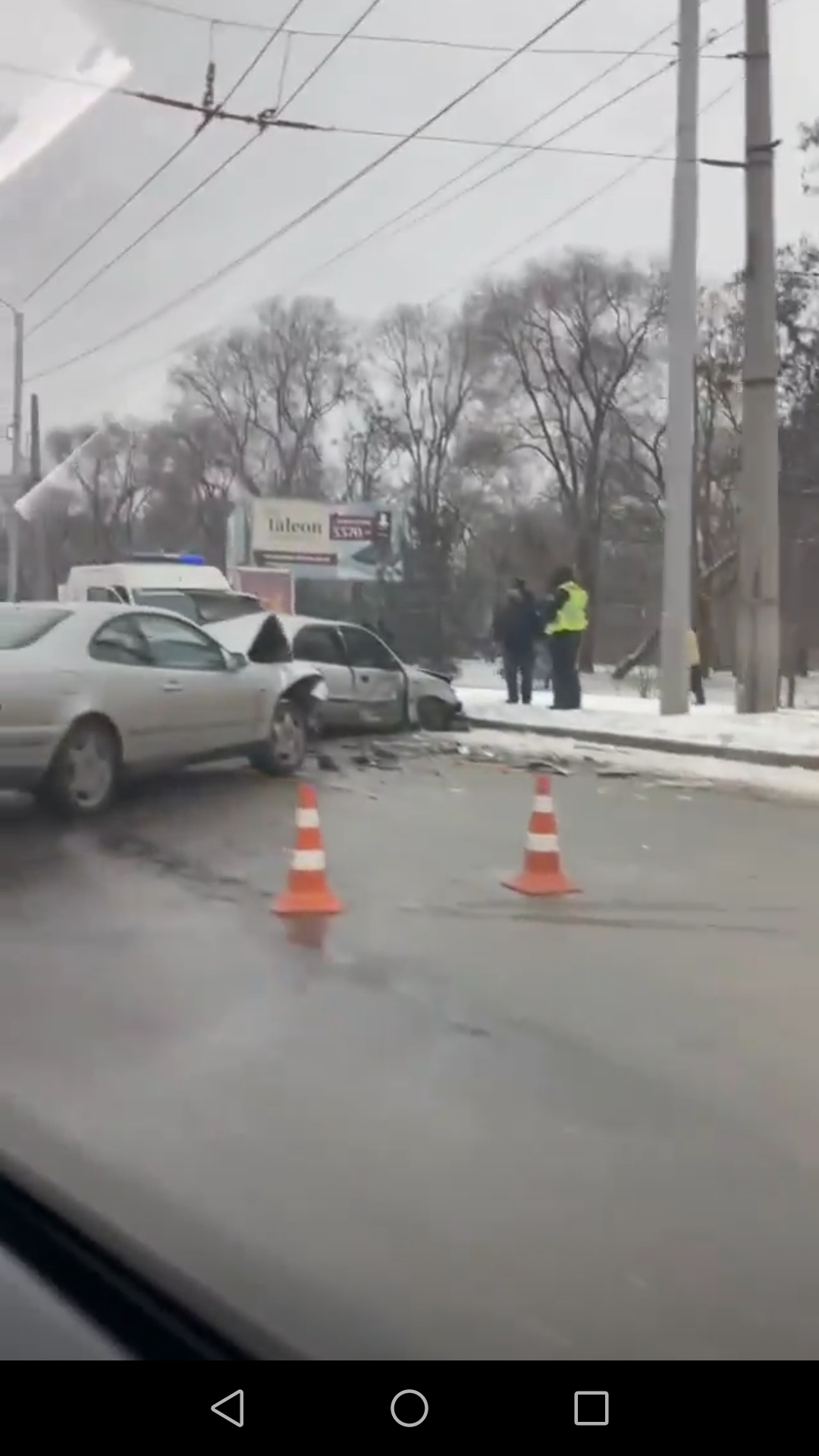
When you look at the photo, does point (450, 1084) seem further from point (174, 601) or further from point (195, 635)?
point (174, 601)

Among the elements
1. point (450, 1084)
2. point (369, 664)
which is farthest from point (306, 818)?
point (369, 664)

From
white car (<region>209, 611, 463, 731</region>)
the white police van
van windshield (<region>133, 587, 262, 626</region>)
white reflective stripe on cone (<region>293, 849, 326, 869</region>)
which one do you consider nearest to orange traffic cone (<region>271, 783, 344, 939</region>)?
white reflective stripe on cone (<region>293, 849, 326, 869</region>)

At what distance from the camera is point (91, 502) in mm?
49188

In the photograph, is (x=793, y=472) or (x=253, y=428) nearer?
(x=793, y=472)

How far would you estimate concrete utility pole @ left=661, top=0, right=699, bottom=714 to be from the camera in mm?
19219

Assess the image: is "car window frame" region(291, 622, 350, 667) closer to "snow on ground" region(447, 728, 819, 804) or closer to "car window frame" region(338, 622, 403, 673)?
"car window frame" region(338, 622, 403, 673)

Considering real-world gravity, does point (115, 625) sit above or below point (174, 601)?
below

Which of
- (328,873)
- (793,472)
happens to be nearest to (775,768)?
(328,873)

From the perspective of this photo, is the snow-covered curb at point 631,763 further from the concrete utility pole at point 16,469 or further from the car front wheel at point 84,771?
the concrete utility pole at point 16,469

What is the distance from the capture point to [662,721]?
18.7 m

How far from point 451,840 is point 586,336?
1606 inches

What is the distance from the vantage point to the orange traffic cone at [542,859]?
8719 millimetres

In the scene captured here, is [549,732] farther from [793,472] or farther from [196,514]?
[196,514]

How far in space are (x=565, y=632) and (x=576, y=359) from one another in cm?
3130
